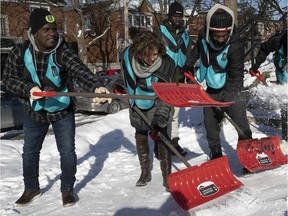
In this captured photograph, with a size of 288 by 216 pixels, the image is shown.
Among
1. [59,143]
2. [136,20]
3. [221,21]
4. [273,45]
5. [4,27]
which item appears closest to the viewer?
[59,143]

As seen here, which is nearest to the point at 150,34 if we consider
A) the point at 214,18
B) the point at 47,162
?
the point at 214,18

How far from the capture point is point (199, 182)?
3.34 metres

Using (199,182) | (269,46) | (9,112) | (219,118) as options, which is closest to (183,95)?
(199,182)

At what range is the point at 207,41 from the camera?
391cm

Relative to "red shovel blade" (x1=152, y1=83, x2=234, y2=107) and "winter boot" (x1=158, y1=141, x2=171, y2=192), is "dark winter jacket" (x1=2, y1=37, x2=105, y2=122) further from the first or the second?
"winter boot" (x1=158, y1=141, x2=171, y2=192)

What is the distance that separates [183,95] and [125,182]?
146 cm

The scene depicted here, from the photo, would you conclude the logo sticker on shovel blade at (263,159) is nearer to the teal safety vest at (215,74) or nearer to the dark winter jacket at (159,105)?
the teal safety vest at (215,74)

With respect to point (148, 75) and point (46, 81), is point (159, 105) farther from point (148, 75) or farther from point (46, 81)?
point (46, 81)

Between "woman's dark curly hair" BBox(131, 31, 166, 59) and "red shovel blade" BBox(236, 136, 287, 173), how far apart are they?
1.41 metres

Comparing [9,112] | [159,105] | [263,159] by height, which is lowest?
[9,112]

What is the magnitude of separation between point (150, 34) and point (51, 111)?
47.8 inches

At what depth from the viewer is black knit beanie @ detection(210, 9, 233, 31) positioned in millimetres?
3672

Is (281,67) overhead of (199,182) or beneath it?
overhead

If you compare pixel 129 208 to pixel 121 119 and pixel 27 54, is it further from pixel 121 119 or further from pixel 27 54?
pixel 121 119
